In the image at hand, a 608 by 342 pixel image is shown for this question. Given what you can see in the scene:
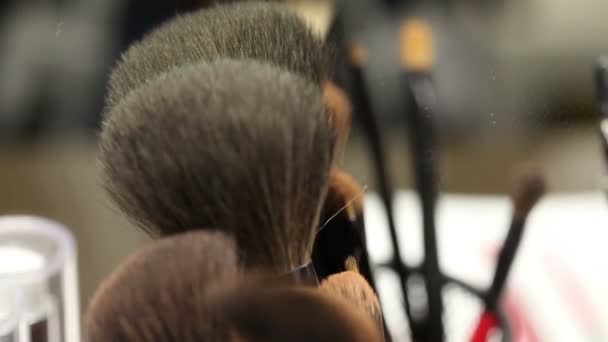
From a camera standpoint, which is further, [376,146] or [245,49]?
[376,146]

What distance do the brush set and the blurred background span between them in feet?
0.50

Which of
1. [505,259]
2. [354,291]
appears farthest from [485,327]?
[354,291]

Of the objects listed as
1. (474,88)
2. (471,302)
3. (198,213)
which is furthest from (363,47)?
(198,213)

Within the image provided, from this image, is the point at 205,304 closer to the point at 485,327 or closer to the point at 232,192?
the point at 232,192

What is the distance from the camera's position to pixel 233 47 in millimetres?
232

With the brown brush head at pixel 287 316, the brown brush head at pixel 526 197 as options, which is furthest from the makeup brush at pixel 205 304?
the brown brush head at pixel 526 197

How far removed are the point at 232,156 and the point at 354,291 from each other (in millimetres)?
52

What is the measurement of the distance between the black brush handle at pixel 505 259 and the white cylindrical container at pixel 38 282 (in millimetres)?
193

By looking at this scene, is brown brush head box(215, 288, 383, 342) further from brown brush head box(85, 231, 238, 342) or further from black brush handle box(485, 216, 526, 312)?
black brush handle box(485, 216, 526, 312)

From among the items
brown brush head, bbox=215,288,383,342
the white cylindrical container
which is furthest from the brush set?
the white cylindrical container

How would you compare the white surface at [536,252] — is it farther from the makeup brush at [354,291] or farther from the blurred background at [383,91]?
the makeup brush at [354,291]

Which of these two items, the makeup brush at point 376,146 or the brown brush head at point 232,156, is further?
the makeup brush at point 376,146

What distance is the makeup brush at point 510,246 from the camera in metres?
0.27

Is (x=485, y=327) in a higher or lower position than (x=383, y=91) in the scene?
lower
